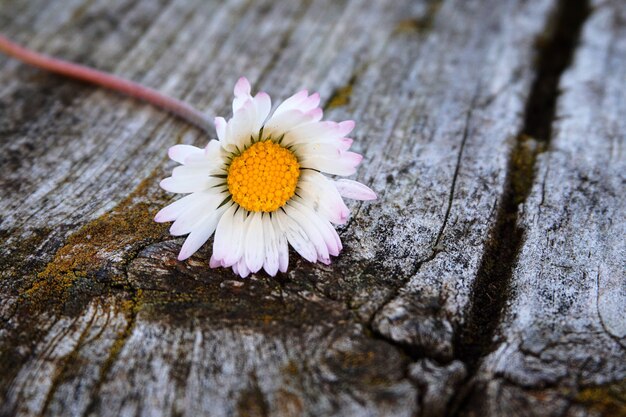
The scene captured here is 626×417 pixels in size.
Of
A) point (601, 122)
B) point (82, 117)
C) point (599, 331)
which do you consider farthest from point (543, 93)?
point (82, 117)

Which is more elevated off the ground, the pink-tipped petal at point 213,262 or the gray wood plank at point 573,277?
the pink-tipped petal at point 213,262

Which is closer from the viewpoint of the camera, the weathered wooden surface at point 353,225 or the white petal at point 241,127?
the weathered wooden surface at point 353,225

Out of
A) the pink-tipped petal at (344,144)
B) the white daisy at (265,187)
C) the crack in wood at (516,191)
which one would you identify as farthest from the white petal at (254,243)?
the crack in wood at (516,191)

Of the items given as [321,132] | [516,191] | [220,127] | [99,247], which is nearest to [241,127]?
[220,127]

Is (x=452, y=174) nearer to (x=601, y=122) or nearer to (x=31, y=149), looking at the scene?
(x=601, y=122)

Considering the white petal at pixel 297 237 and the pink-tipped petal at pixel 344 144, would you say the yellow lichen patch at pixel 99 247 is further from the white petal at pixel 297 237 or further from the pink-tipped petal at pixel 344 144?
the pink-tipped petal at pixel 344 144

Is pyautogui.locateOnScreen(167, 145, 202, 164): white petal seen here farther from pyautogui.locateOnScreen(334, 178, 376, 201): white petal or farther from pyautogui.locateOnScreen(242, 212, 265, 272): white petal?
pyautogui.locateOnScreen(334, 178, 376, 201): white petal
